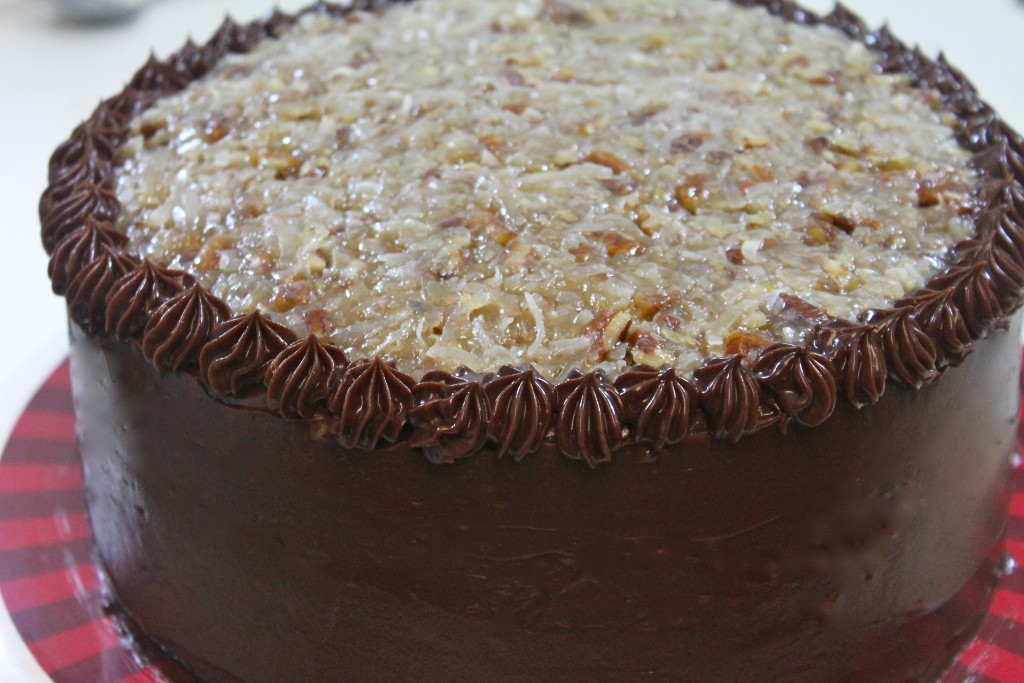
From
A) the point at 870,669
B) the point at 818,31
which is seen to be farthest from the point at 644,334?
the point at 818,31

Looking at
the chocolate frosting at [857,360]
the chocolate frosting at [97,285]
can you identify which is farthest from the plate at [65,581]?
the chocolate frosting at [857,360]

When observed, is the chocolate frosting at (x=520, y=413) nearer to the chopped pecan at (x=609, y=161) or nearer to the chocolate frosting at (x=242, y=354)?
the chocolate frosting at (x=242, y=354)

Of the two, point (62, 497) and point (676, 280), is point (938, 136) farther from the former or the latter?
point (62, 497)

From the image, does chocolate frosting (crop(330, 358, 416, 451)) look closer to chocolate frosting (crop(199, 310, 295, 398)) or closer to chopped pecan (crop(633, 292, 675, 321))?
chocolate frosting (crop(199, 310, 295, 398))

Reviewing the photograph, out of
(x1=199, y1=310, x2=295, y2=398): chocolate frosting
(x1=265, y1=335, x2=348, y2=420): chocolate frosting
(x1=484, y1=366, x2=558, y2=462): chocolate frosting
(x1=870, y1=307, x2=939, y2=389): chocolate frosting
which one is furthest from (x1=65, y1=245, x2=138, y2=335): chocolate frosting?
(x1=870, y1=307, x2=939, y2=389): chocolate frosting

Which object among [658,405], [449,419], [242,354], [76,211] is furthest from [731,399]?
[76,211]

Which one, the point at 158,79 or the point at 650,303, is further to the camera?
the point at 158,79

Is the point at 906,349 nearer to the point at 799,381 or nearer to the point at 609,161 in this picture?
the point at 799,381
